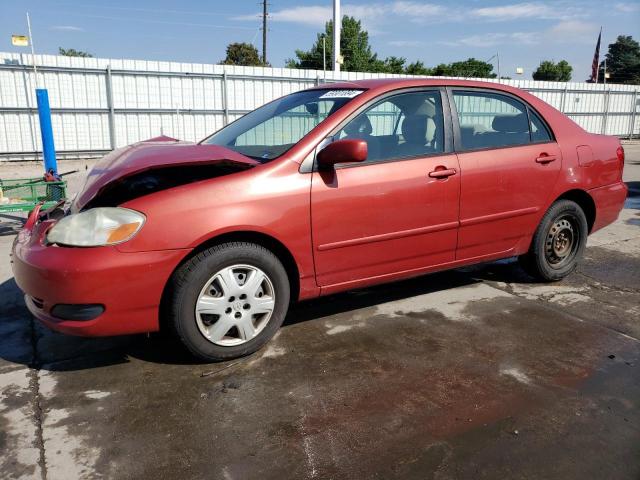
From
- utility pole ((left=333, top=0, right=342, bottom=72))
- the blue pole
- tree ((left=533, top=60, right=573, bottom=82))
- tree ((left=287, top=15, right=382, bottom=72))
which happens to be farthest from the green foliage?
the blue pole

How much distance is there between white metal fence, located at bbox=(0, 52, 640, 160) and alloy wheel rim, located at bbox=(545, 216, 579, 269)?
12294 mm

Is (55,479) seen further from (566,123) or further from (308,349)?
(566,123)

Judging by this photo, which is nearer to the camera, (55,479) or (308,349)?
(55,479)

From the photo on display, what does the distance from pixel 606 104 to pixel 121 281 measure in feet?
83.3

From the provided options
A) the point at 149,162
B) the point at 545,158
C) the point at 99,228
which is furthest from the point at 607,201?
the point at 99,228

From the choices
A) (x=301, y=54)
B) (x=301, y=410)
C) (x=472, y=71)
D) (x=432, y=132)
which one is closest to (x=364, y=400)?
(x=301, y=410)

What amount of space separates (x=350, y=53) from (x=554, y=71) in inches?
1209

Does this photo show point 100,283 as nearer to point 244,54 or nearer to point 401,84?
point 401,84

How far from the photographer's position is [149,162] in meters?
3.08

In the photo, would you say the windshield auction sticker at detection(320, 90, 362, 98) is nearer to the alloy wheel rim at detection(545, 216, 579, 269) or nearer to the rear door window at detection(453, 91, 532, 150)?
the rear door window at detection(453, 91, 532, 150)

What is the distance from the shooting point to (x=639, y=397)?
2.70 metres

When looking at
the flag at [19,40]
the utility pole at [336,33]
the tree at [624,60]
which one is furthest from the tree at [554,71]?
the flag at [19,40]

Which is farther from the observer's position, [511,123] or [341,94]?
[511,123]

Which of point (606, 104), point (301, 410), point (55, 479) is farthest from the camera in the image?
point (606, 104)
